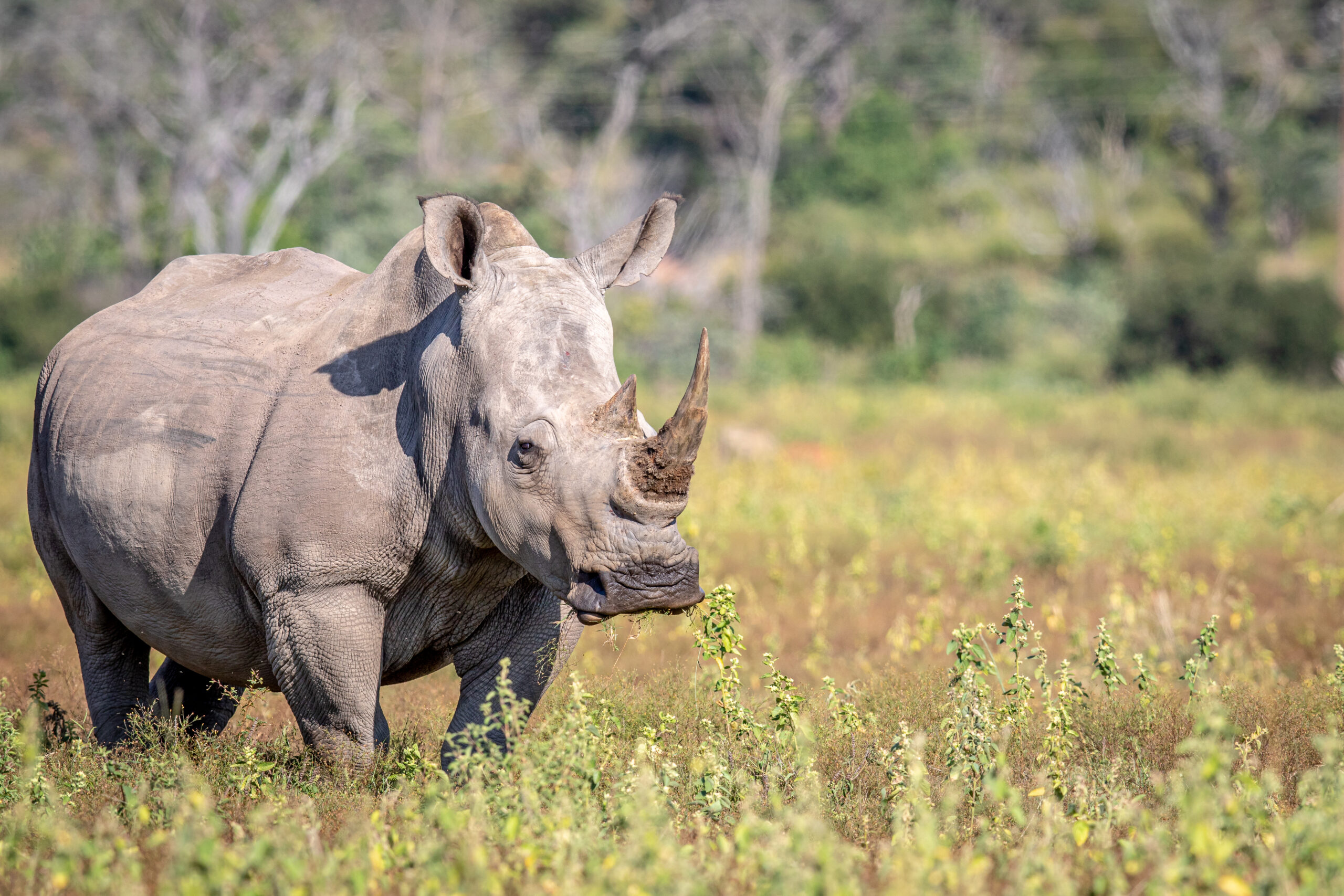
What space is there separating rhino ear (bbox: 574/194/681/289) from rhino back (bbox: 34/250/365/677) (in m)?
0.80

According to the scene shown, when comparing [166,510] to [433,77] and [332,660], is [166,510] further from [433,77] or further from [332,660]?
[433,77]

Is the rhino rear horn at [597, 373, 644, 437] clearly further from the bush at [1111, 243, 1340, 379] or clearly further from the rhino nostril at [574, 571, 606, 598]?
the bush at [1111, 243, 1340, 379]

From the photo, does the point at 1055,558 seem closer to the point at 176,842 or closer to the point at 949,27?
the point at 176,842

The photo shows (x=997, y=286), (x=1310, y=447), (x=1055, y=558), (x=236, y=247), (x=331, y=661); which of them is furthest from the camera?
(x=997, y=286)

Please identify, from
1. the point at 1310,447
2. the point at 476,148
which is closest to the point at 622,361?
the point at 476,148

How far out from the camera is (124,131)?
2622 centimetres

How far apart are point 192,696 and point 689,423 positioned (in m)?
2.57

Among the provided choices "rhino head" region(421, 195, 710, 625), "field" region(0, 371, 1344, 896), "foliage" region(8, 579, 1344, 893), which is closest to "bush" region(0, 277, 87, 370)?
"field" region(0, 371, 1344, 896)

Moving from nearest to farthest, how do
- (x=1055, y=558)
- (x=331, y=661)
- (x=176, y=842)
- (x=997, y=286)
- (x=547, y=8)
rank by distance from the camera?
(x=176, y=842), (x=331, y=661), (x=1055, y=558), (x=997, y=286), (x=547, y=8)

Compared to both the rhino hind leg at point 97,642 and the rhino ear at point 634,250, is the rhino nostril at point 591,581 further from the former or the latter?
the rhino hind leg at point 97,642

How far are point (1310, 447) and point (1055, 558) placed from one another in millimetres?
7954

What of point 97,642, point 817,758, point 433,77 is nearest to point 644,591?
point 817,758

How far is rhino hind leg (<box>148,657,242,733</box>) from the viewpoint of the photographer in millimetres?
4980

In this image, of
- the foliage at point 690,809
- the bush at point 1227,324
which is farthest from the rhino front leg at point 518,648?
the bush at point 1227,324
